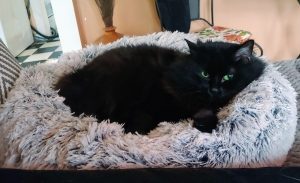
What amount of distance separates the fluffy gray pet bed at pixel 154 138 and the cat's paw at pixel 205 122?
0.9 inches

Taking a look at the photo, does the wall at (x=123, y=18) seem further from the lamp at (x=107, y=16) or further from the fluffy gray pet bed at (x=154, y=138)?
the fluffy gray pet bed at (x=154, y=138)

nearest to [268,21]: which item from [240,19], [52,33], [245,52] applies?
[240,19]

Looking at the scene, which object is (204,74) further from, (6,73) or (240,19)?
(240,19)

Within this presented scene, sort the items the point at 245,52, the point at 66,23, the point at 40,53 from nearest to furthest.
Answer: the point at 245,52 → the point at 66,23 → the point at 40,53

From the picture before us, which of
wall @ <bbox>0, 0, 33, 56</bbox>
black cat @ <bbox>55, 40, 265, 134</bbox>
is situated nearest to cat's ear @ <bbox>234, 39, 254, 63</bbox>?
black cat @ <bbox>55, 40, 265, 134</bbox>

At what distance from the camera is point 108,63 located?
112 centimetres

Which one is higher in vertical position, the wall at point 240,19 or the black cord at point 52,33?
the wall at point 240,19

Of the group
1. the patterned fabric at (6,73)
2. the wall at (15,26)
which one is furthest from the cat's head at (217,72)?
the wall at (15,26)

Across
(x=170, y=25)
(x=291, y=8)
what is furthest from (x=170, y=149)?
(x=291, y=8)

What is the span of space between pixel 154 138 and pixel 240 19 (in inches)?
69.6

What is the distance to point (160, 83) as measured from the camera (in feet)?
3.51

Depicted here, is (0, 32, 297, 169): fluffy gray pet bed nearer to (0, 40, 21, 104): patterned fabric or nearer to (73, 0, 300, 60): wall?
(0, 40, 21, 104): patterned fabric

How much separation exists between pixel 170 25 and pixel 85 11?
2.74ft

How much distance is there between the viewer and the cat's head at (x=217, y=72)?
36.6 inches
